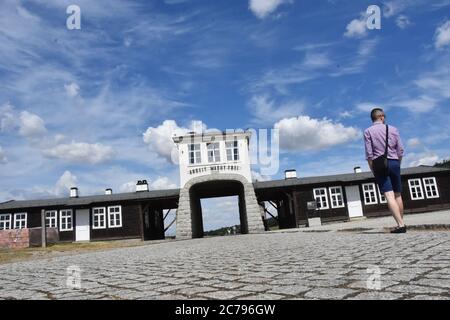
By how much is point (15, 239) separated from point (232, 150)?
14.6 metres

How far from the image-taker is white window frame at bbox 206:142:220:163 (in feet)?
87.6

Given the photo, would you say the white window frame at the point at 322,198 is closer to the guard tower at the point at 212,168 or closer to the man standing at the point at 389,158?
the guard tower at the point at 212,168

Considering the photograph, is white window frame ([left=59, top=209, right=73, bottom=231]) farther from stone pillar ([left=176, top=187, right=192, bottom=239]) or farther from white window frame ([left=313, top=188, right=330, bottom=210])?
white window frame ([left=313, top=188, right=330, bottom=210])

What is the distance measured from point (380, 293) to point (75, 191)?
34041 mm

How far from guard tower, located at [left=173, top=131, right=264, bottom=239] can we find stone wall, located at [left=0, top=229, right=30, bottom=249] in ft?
30.3

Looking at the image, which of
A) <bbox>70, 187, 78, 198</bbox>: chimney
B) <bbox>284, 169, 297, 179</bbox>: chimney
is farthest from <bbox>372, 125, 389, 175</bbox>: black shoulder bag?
<bbox>70, 187, 78, 198</bbox>: chimney

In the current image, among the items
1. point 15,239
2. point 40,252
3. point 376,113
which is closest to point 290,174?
point 15,239

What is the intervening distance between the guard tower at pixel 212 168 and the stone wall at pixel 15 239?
30.3 feet

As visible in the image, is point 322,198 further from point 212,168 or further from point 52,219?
point 52,219

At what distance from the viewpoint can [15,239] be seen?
2230 cm
